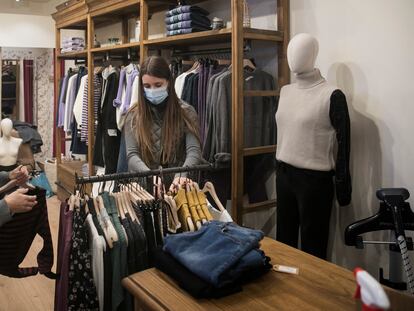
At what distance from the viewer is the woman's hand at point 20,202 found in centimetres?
183

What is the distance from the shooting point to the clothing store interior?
129 cm

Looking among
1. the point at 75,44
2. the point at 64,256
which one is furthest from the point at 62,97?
the point at 64,256

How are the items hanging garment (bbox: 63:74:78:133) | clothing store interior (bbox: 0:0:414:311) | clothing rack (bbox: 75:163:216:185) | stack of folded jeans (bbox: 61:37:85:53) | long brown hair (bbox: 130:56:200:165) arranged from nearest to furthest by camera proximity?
clothing store interior (bbox: 0:0:414:311) < clothing rack (bbox: 75:163:216:185) < long brown hair (bbox: 130:56:200:165) < hanging garment (bbox: 63:74:78:133) < stack of folded jeans (bbox: 61:37:85:53)

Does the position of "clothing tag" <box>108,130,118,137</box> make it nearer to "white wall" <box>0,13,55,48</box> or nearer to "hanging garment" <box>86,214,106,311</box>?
"hanging garment" <box>86,214,106,311</box>

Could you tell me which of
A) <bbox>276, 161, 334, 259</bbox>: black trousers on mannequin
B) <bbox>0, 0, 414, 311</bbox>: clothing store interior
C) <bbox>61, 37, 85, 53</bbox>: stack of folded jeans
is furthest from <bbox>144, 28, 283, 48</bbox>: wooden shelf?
<bbox>61, 37, 85, 53</bbox>: stack of folded jeans

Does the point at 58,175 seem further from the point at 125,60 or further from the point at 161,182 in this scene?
the point at 161,182

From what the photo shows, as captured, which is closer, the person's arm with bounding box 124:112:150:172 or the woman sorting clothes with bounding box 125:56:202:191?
the person's arm with bounding box 124:112:150:172

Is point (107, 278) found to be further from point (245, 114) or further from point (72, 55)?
point (72, 55)

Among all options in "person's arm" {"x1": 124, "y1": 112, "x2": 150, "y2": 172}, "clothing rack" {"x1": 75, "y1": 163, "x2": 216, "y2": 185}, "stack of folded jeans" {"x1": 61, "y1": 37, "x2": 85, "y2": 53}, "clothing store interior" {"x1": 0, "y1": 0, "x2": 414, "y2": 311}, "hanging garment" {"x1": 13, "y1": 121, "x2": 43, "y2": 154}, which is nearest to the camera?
"clothing store interior" {"x1": 0, "y1": 0, "x2": 414, "y2": 311}

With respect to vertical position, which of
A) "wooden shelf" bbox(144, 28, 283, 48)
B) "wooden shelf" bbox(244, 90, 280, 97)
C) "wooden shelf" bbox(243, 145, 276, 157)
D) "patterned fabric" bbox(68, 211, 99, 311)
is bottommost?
"patterned fabric" bbox(68, 211, 99, 311)

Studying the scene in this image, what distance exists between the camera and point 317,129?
241cm

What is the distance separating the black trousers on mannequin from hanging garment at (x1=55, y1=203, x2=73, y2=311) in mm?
1335

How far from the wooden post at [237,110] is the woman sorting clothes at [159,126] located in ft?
1.17

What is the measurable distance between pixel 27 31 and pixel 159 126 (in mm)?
4573
